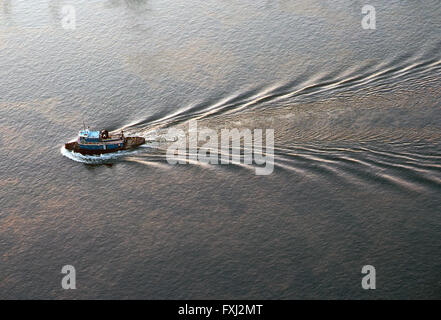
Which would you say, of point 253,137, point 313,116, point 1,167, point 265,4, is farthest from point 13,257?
point 265,4

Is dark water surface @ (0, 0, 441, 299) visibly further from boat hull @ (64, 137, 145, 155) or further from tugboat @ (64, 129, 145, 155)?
tugboat @ (64, 129, 145, 155)

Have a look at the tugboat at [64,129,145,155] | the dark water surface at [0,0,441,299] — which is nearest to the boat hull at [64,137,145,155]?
the tugboat at [64,129,145,155]

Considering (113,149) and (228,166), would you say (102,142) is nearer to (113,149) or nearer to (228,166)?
(113,149)

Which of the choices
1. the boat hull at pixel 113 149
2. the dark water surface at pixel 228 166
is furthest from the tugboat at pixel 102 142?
the dark water surface at pixel 228 166

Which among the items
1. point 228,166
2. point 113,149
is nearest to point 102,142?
point 113,149

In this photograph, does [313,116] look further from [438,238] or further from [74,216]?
[74,216]

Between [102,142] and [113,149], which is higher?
[102,142]
